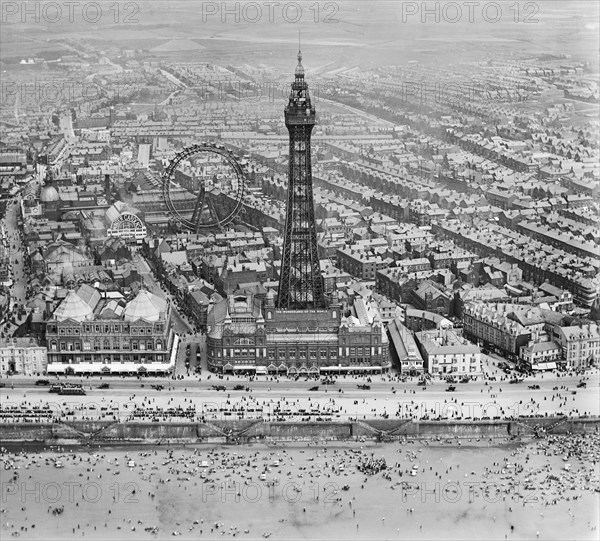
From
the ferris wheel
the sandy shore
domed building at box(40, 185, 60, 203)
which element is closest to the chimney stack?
domed building at box(40, 185, 60, 203)

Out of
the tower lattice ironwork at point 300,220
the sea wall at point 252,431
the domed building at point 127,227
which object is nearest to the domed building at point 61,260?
the domed building at point 127,227

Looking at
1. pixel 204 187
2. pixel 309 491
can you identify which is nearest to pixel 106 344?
pixel 309 491

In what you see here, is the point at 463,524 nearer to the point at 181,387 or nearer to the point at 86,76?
the point at 181,387

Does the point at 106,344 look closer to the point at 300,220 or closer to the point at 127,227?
the point at 300,220

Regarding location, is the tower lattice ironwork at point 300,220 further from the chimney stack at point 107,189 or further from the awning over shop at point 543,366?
the chimney stack at point 107,189

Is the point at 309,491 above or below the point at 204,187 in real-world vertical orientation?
below

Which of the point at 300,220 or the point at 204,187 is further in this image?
the point at 204,187
